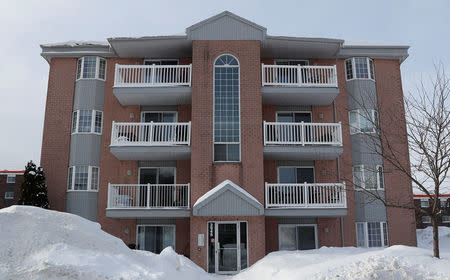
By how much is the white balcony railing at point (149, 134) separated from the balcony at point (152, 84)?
1.29m

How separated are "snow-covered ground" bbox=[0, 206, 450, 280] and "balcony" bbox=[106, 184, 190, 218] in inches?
160

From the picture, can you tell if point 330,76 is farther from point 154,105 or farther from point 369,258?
point 369,258

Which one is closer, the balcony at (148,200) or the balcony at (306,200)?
→ the balcony at (306,200)

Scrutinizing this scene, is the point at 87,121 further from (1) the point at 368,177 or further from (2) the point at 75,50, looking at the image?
(1) the point at 368,177

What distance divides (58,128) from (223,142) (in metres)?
8.60

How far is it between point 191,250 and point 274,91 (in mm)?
8081

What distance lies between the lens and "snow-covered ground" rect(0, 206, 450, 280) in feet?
34.8

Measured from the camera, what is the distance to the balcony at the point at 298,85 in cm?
1962

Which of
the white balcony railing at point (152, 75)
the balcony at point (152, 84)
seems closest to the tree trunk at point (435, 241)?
the balcony at point (152, 84)

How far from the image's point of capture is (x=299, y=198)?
19719mm

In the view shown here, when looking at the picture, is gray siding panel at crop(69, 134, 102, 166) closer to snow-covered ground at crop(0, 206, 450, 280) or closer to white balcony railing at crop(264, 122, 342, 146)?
snow-covered ground at crop(0, 206, 450, 280)

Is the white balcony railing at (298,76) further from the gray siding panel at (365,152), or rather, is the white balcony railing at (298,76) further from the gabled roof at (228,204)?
the gabled roof at (228,204)

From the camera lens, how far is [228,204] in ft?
57.6

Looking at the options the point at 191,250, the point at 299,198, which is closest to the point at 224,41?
the point at 299,198
